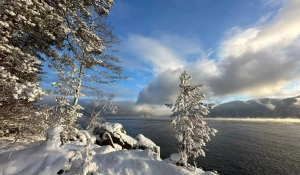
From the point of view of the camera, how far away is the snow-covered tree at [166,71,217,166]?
1738cm

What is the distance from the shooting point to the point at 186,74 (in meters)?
19.9

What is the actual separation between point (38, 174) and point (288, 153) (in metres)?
66.1

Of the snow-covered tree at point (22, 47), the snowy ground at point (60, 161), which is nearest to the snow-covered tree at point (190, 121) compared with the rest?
the snowy ground at point (60, 161)

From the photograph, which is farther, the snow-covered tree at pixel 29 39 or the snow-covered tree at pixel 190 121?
the snow-covered tree at pixel 190 121

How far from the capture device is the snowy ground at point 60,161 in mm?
7539

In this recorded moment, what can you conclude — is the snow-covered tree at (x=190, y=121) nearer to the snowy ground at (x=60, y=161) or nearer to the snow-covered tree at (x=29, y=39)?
the snowy ground at (x=60, y=161)

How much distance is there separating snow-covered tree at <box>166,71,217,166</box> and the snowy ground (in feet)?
20.7

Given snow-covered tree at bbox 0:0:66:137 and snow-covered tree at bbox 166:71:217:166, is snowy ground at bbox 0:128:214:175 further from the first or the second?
snow-covered tree at bbox 166:71:217:166

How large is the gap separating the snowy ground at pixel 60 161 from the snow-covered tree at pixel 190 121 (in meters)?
6.31

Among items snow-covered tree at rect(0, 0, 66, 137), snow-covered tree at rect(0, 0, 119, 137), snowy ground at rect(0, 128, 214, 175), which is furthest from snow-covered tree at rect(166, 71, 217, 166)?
snow-covered tree at rect(0, 0, 66, 137)

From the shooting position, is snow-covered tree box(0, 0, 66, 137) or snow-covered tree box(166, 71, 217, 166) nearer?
snow-covered tree box(0, 0, 66, 137)

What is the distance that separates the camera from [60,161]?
26.3 ft

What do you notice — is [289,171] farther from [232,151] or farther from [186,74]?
[186,74]

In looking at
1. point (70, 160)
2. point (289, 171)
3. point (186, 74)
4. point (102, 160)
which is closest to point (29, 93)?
point (70, 160)
